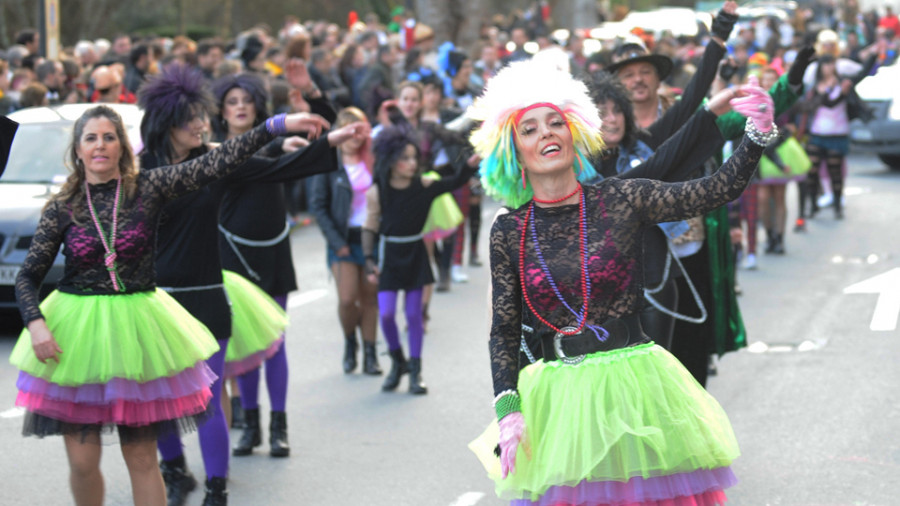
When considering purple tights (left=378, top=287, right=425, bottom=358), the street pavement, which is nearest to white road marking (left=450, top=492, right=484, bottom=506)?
the street pavement

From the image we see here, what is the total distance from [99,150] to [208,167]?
1.61 ft

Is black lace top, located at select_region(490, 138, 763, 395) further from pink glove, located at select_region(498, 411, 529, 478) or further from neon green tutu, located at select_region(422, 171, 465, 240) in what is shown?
neon green tutu, located at select_region(422, 171, 465, 240)

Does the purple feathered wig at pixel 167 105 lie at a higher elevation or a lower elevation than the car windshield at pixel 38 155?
higher

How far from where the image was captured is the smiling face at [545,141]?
423cm

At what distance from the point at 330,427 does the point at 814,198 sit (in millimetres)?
10872

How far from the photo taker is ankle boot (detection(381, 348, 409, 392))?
8703 mm

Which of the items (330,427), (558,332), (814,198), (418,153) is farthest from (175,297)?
(814,198)

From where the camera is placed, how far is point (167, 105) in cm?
612

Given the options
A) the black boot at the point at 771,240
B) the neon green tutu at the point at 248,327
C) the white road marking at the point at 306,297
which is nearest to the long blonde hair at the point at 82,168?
the neon green tutu at the point at 248,327

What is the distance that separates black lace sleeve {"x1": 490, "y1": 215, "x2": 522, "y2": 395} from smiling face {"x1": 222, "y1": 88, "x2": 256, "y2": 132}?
3.24 metres

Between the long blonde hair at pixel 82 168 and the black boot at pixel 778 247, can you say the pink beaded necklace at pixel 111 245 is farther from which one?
the black boot at pixel 778 247

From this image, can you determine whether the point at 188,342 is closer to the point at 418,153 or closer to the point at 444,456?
the point at 444,456

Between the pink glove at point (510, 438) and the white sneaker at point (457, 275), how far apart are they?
9.04 m

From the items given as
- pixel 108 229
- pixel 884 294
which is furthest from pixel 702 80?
pixel 884 294
